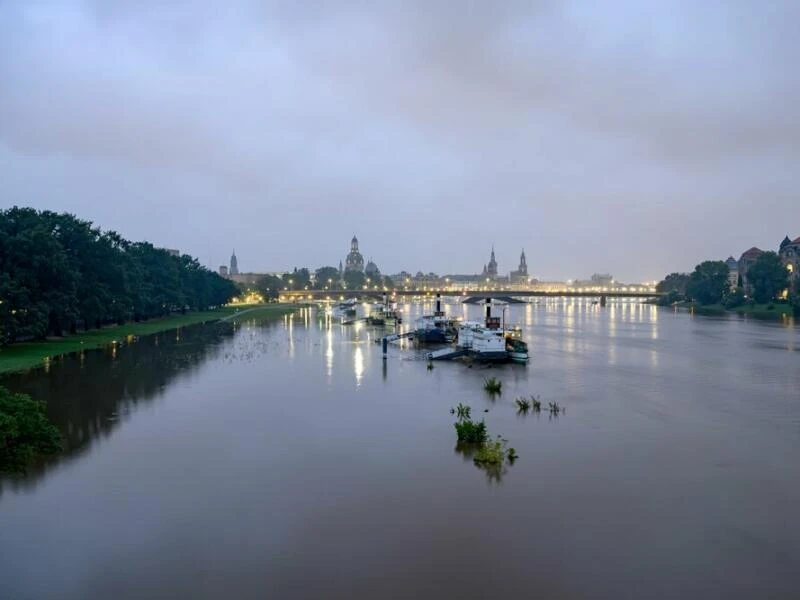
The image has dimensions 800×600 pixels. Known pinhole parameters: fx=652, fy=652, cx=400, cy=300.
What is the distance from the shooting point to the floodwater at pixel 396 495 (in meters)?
19.3

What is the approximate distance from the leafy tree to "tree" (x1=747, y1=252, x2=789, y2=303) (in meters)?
182

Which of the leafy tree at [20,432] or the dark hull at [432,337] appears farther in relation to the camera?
the dark hull at [432,337]

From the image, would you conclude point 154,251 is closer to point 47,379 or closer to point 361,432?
point 47,379

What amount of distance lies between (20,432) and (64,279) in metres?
56.1

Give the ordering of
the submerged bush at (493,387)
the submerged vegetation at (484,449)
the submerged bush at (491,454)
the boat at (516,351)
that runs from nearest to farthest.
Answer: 1. the submerged vegetation at (484,449)
2. the submerged bush at (491,454)
3. the submerged bush at (493,387)
4. the boat at (516,351)

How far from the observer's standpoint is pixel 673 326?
132 m

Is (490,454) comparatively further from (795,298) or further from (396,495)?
(795,298)

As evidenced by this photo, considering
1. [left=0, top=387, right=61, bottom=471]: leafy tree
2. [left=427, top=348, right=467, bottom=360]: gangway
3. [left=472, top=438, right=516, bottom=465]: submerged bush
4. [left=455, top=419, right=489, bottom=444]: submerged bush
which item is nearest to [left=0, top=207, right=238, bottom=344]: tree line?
[left=427, top=348, right=467, bottom=360]: gangway

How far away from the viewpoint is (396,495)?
26.4m

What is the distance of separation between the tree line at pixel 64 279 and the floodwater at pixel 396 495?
15.8 metres

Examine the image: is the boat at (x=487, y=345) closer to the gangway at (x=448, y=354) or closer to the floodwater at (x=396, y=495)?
the gangway at (x=448, y=354)

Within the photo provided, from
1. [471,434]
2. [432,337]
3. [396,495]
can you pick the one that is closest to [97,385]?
[471,434]

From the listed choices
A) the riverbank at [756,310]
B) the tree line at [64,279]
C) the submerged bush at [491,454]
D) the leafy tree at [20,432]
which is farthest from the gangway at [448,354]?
the riverbank at [756,310]

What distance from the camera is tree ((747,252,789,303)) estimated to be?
17025 cm
